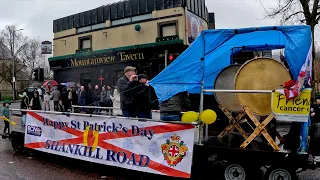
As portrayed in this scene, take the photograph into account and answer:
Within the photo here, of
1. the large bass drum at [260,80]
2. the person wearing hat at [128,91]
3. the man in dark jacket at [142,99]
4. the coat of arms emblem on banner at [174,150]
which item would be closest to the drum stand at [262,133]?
the large bass drum at [260,80]

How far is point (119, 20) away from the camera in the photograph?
67.5 feet

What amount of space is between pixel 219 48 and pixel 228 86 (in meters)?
0.82

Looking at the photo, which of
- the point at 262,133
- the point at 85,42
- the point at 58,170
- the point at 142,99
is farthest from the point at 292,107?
the point at 85,42

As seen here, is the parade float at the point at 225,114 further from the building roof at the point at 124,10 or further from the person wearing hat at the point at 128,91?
the building roof at the point at 124,10

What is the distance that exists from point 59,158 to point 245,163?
484 centimetres

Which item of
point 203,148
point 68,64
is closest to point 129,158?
point 203,148

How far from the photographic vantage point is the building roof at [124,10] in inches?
724

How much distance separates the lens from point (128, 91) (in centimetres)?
696

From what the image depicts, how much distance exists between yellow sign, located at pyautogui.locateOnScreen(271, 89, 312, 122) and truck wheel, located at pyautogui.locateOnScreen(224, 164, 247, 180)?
113cm

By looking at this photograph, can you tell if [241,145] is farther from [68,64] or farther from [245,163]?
[68,64]

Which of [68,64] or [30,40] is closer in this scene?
[68,64]

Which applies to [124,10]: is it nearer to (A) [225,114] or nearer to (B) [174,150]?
(A) [225,114]

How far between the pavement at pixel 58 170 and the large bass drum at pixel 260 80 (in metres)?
1.54

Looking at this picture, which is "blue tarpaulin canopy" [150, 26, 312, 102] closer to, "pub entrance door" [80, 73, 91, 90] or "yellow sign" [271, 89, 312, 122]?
"yellow sign" [271, 89, 312, 122]
